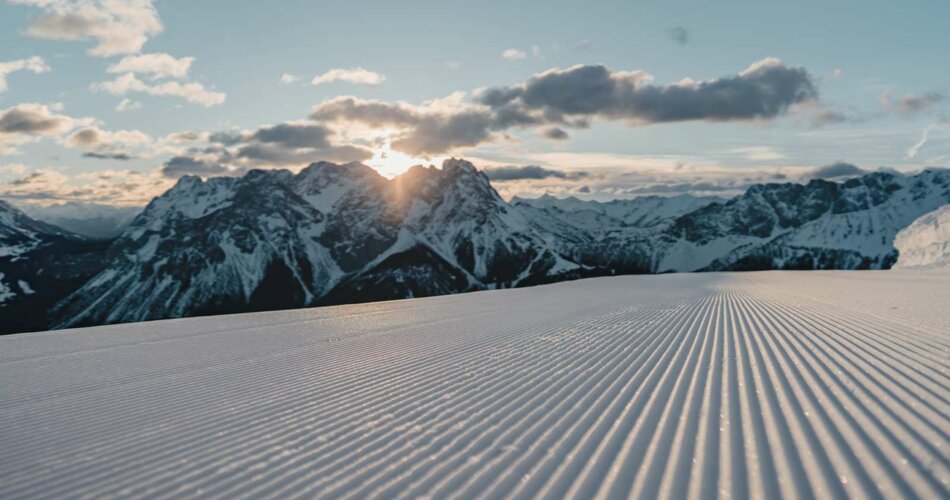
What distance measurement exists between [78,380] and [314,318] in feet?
54.0

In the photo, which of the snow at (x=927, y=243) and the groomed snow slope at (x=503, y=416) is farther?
the snow at (x=927, y=243)

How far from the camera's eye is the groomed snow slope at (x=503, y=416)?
6980 mm

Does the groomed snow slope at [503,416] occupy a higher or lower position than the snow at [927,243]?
lower

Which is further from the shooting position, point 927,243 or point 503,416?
point 927,243

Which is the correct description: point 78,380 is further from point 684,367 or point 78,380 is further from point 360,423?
point 684,367

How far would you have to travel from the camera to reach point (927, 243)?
68.9m

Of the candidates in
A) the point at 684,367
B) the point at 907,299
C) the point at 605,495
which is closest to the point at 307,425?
the point at 605,495

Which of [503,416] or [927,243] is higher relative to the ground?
[927,243]

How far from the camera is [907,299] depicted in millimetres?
29266

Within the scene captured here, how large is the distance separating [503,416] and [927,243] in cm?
7886

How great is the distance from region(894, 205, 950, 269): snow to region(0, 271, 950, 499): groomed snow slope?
56.8m

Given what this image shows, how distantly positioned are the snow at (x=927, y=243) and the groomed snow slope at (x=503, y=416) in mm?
56765

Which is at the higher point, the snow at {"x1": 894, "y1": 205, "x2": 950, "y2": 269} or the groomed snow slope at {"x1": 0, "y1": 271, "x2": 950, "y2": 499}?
the snow at {"x1": 894, "y1": 205, "x2": 950, "y2": 269}

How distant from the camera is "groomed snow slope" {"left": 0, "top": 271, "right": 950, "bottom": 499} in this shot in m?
6.98
